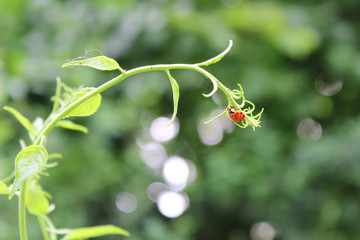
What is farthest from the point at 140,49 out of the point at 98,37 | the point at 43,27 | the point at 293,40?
the point at 293,40

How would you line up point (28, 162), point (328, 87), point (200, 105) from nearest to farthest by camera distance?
point (28, 162)
point (200, 105)
point (328, 87)

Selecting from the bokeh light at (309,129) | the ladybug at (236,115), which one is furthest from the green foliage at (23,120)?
the bokeh light at (309,129)

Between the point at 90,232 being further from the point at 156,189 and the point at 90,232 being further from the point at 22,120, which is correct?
the point at 156,189

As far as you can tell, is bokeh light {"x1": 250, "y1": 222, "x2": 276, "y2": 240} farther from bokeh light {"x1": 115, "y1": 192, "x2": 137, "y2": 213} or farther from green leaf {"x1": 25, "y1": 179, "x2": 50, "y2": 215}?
green leaf {"x1": 25, "y1": 179, "x2": 50, "y2": 215}

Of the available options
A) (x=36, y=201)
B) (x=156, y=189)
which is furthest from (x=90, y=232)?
(x=156, y=189)

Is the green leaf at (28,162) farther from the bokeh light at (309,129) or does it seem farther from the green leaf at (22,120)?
the bokeh light at (309,129)

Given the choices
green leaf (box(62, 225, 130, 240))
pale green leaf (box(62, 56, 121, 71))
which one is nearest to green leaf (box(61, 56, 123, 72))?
pale green leaf (box(62, 56, 121, 71))
